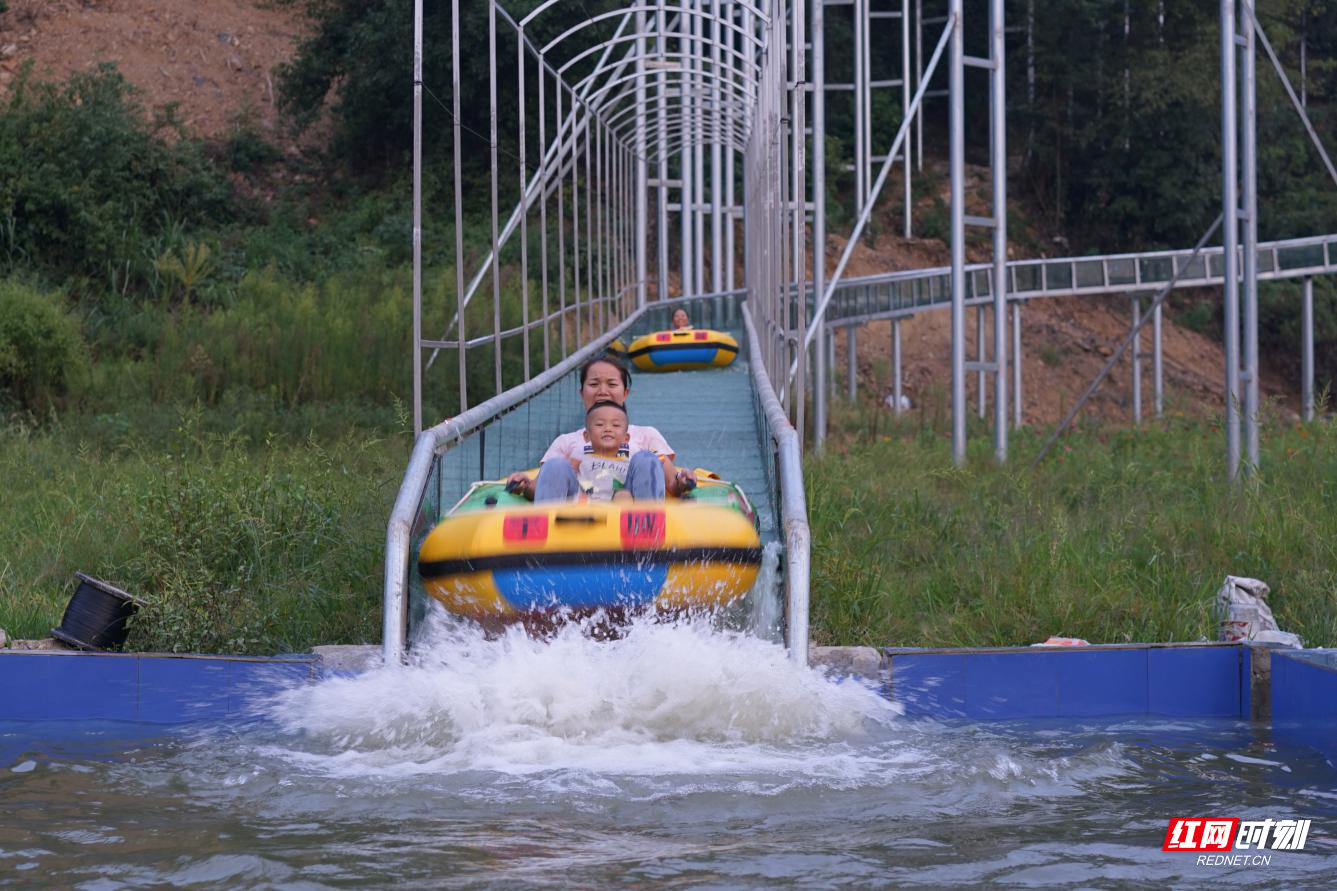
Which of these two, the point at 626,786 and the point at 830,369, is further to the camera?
the point at 830,369

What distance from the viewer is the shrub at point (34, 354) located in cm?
1850

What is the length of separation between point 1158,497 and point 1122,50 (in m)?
34.4

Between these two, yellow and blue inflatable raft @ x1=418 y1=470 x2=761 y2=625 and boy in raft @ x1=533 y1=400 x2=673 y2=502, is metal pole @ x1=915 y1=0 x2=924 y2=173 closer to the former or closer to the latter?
boy in raft @ x1=533 y1=400 x2=673 y2=502

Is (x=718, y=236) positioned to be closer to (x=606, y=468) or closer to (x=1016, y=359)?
(x=1016, y=359)

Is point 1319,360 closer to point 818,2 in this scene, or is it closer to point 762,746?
point 818,2

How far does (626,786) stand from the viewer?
5.18 meters

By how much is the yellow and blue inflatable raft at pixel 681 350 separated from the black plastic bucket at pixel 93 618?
11.2m

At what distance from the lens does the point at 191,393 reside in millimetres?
18141

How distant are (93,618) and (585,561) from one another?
2.60m

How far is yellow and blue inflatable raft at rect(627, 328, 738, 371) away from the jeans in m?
11.1

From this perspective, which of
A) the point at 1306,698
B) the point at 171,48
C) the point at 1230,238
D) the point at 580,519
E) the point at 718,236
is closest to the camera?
the point at 1306,698

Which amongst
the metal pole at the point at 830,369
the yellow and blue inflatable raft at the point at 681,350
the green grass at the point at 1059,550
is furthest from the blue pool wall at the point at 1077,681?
the metal pole at the point at 830,369

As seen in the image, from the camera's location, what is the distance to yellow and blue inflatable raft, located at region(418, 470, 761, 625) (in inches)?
252

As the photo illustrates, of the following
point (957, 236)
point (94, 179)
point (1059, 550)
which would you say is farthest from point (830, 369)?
point (1059, 550)
